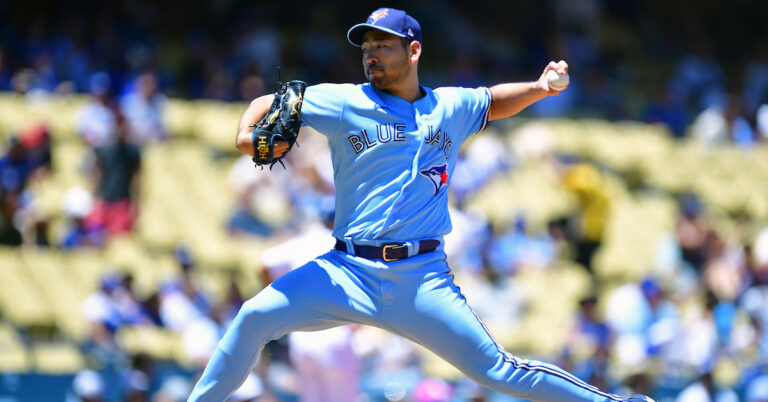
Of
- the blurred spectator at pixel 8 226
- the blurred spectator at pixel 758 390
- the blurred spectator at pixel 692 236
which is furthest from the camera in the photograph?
the blurred spectator at pixel 692 236

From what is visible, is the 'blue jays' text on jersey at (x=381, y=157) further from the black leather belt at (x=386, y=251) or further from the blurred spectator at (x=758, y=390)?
the blurred spectator at (x=758, y=390)

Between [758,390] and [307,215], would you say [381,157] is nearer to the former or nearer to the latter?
[758,390]

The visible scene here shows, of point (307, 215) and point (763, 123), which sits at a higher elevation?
point (763, 123)

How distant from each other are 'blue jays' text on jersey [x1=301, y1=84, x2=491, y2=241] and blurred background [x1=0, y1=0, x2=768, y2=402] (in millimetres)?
2005

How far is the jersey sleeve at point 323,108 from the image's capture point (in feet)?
14.3

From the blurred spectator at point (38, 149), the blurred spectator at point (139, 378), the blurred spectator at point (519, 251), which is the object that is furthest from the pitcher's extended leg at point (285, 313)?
the blurred spectator at point (38, 149)

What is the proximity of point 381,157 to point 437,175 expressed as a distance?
28 cm

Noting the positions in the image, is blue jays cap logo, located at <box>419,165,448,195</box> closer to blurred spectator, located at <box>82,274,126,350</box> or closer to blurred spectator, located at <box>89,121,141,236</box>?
blurred spectator, located at <box>82,274,126,350</box>

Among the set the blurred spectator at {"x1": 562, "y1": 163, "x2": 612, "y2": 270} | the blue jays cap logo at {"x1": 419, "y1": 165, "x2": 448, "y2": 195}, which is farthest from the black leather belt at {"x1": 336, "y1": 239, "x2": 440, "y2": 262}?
the blurred spectator at {"x1": 562, "y1": 163, "x2": 612, "y2": 270}

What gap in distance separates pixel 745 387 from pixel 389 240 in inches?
198

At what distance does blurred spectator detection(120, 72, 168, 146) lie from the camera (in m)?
10.7

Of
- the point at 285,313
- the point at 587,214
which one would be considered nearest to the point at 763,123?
the point at 587,214

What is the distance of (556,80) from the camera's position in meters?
4.53

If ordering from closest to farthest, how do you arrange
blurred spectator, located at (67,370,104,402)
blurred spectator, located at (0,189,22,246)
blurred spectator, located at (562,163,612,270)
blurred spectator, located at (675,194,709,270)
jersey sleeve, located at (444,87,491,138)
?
jersey sleeve, located at (444,87,491,138), blurred spectator, located at (67,370,104,402), blurred spectator, located at (0,189,22,246), blurred spectator, located at (562,163,612,270), blurred spectator, located at (675,194,709,270)
